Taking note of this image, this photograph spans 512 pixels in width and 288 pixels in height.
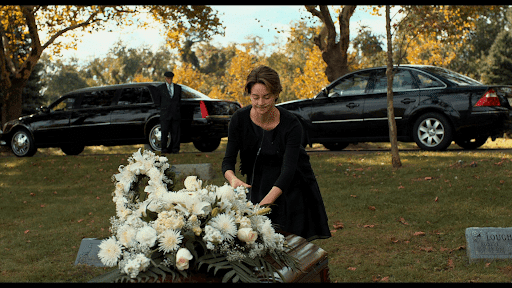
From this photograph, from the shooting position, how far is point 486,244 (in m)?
5.54

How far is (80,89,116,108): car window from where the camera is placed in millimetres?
14195

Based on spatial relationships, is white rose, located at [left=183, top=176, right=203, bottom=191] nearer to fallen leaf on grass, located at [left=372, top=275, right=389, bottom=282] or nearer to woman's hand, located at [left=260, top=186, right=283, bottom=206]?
woman's hand, located at [left=260, top=186, right=283, bottom=206]

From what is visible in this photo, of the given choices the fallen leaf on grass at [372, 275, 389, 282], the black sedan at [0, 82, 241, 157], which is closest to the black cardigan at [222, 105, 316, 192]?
the fallen leaf on grass at [372, 275, 389, 282]

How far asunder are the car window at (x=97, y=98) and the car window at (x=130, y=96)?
35 cm

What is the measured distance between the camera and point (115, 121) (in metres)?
13.7

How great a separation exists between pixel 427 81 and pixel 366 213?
489 cm

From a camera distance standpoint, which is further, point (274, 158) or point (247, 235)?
point (274, 158)

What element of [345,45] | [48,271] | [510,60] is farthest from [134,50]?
[48,271]

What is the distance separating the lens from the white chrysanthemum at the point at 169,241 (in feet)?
7.18

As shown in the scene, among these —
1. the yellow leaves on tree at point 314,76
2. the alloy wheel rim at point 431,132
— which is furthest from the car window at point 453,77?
the yellow leaves on tree at point 314,76

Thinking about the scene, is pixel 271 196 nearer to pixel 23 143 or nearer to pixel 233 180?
pixel 233 180

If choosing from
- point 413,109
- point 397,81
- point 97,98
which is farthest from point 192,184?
point 97,98

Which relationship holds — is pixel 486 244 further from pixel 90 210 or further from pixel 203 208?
pixel 90 210

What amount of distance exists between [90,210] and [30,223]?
999mm
